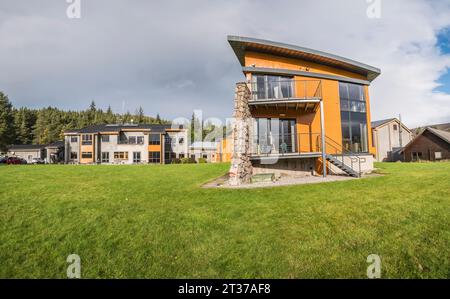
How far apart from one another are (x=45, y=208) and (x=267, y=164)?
1146cm

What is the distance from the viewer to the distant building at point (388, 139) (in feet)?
118

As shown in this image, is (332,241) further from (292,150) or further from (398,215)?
(292,150)

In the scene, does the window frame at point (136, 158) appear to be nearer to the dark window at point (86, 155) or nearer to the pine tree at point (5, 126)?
the dark window at point (86, 155)

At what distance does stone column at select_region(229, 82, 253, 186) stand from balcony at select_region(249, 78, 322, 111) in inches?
47.0

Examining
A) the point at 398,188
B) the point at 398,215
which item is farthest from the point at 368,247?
the point at 398,188

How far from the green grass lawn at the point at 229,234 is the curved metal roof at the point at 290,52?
11.1 metres

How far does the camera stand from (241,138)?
12289mm

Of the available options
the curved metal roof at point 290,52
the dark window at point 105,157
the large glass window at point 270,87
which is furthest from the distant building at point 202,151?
the large glass window at point 270,87

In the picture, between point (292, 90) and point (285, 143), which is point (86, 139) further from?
point (292, 90)

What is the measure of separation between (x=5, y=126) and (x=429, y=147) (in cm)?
8970

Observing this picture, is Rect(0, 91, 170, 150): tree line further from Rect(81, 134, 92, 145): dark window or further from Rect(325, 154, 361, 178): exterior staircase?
Rect(325, 154, 361, 178): exterior staircase

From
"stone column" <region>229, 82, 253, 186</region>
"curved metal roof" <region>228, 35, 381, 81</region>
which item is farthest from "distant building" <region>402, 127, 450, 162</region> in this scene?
"stone column" <region>229, 82, 253, 186</region>

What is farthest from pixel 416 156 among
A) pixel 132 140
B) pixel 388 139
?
pixel 132 140
